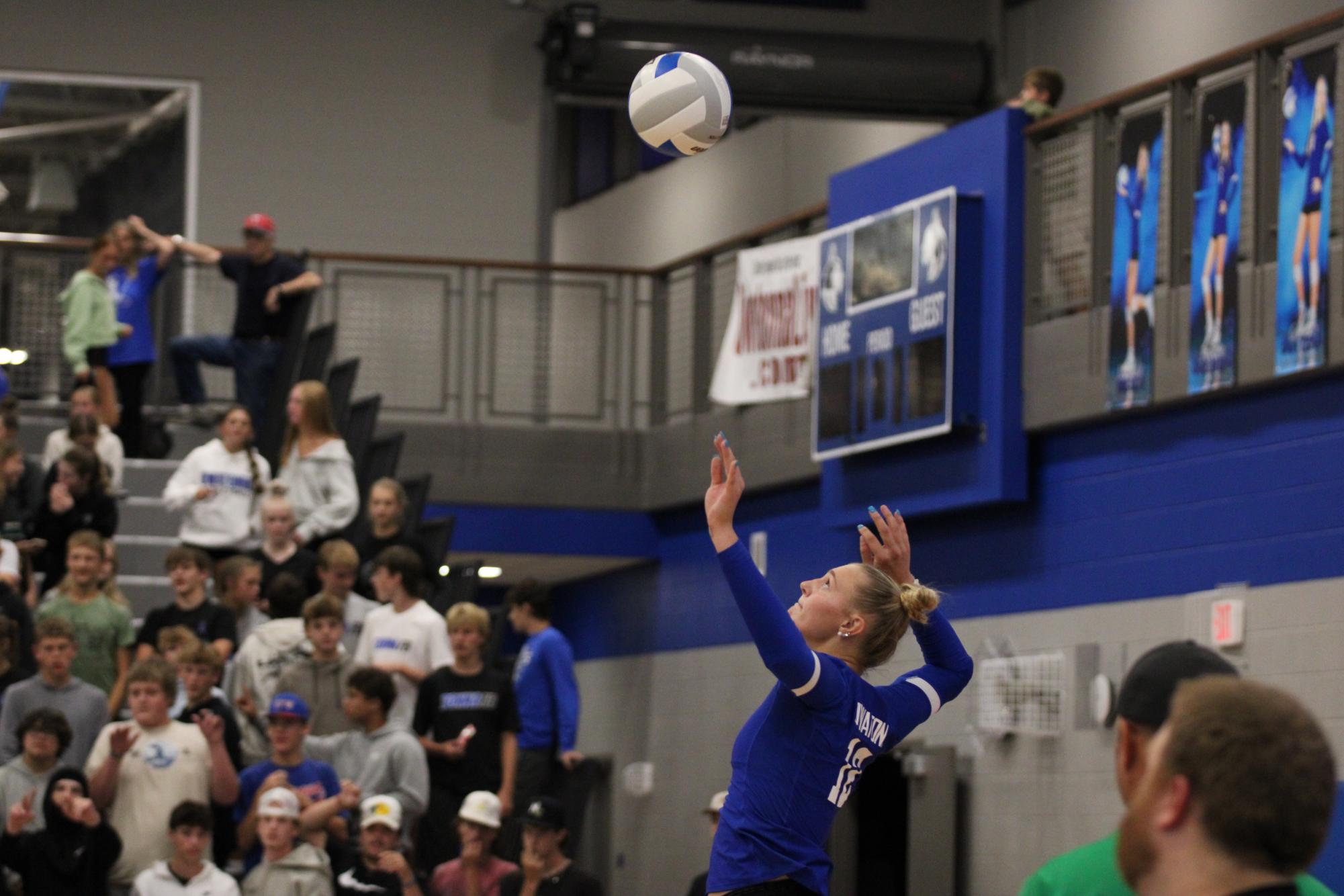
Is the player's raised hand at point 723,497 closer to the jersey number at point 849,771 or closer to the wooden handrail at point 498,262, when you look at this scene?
the jersey number at point 849,771

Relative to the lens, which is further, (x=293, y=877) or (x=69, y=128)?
(x=69, y=128)

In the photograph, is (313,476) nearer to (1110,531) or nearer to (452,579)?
(452,579)

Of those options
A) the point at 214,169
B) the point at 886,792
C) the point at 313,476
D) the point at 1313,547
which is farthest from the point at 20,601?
the point at 214,169

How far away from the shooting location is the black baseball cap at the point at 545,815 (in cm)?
1075

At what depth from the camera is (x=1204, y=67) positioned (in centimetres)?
1157

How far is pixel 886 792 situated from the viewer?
14.3 m

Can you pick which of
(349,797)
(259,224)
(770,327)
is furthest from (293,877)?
(770,327)

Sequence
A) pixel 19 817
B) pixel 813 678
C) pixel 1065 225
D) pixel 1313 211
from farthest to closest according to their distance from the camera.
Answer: pixel 1065 225 < pixel 1313 211 < pixel 19 817 < pixel 813 678

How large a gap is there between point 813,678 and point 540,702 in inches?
338

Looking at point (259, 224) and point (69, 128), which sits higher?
point (69, 128)

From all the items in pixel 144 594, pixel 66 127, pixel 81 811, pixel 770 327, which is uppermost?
pixel 66 127

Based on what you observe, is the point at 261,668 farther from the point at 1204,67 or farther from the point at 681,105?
the point at 1204,67

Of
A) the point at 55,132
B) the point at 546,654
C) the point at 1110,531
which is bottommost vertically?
the point at 546,654

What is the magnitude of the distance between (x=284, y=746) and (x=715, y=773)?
668cm
